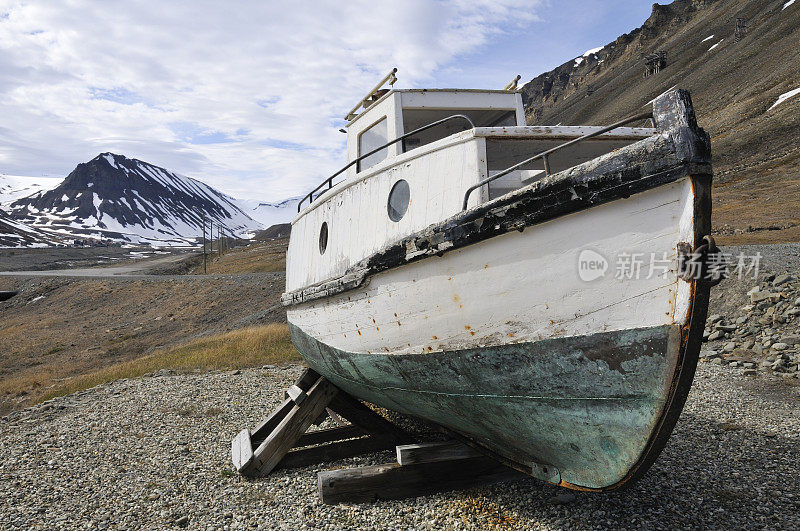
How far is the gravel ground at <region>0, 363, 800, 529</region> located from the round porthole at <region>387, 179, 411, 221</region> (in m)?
3.34

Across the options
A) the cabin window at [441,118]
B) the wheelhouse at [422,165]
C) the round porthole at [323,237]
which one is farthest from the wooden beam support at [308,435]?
the cabin window at [441,118]

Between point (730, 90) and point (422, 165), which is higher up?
point (730, 90)

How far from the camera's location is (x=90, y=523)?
5.54 m

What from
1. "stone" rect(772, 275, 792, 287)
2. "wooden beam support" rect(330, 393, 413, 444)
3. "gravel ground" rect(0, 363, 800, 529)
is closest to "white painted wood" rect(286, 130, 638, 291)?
"wooden beam support" rect(330, 393, 413, 444)

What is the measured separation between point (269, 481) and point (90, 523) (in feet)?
6.71

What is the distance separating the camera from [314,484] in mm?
6531

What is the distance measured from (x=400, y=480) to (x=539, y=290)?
126 inches

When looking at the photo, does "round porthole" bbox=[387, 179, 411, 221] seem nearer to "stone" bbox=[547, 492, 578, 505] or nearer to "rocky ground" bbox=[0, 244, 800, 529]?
"rocky ground" bbox=[0, 244, 800, 529]

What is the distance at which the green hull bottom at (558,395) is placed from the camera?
145 inches

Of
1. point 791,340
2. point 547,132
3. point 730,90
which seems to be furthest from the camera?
point 730,90

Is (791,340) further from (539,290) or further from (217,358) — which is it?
(217,358)

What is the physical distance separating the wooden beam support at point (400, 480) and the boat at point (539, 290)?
45 cm

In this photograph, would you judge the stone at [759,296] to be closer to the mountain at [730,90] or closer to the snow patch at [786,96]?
the mountain at [730,90]

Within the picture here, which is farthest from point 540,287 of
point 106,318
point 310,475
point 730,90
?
point 730,90
